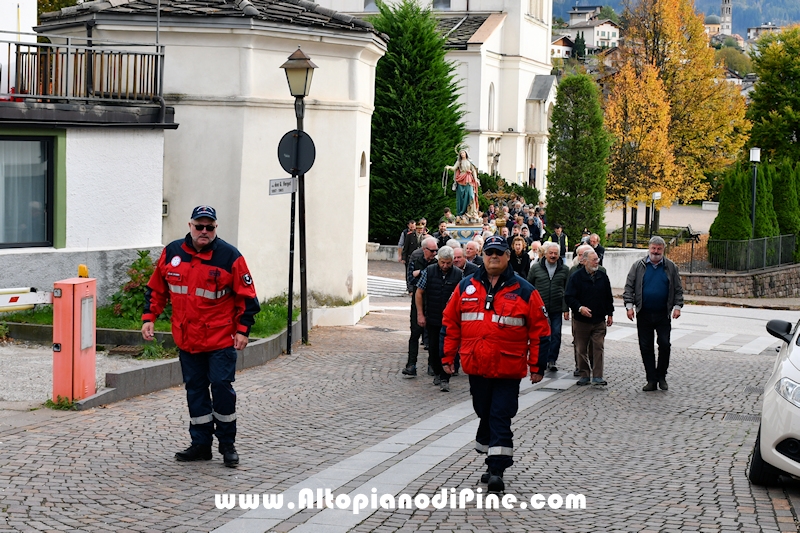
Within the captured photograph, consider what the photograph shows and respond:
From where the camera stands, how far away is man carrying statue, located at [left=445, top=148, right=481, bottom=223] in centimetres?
Result: 3425

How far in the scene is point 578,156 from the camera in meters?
40.9

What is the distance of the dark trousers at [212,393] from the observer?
869 cm

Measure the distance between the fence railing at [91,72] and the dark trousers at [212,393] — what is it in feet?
27.4

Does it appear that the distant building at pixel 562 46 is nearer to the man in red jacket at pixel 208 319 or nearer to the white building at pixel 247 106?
the white building at pixel 247 106

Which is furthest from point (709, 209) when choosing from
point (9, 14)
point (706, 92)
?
point (9, 14)

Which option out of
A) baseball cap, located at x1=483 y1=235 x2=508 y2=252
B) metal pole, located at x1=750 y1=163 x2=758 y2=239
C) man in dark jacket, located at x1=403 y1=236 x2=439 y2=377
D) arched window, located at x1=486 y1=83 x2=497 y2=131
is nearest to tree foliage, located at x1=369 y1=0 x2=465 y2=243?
metal pole, located at x1=750 y1=163 x2=758 y2=239

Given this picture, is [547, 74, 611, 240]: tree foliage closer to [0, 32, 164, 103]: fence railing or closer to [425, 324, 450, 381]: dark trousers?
[0, 32, 164, 103]: fence railing

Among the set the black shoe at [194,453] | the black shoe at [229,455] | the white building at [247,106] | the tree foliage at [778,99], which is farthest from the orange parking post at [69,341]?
the tree foliage at [778,99]

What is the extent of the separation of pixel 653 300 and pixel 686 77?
125 feet

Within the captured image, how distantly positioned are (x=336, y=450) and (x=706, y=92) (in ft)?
143

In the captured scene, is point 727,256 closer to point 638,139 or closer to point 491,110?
point 638,139

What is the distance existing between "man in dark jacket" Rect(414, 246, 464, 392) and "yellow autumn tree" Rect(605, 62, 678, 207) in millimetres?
32664

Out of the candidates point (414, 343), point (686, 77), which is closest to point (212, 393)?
point (414, 343)

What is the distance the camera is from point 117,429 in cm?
995
